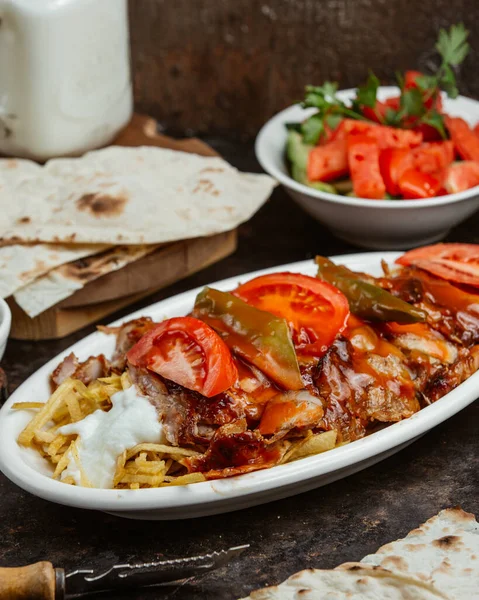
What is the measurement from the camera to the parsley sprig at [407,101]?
4098 millimetres

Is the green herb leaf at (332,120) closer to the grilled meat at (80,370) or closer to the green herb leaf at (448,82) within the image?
the green herb leaf at (448,82)

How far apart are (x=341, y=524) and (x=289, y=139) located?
2.27 m

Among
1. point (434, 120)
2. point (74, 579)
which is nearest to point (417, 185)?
point (434, 120)

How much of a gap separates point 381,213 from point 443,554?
1.84 meters

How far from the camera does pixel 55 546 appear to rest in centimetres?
251

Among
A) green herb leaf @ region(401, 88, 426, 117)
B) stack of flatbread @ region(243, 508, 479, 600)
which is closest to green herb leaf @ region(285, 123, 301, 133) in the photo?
green herb leaf @ region(401, 88, 426, 117)

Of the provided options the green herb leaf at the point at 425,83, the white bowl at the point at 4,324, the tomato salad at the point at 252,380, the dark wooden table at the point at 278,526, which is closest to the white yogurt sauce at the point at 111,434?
the tomato salad at the point at 252,380

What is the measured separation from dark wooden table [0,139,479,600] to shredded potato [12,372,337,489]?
200 mm

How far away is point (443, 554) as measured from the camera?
2.33 m

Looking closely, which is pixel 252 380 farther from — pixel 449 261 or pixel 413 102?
pixel 413 102

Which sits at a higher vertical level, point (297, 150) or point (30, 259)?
point (297, 150)

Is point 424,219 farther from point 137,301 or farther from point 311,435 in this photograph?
point 311,435

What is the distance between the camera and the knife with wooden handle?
2.06 m

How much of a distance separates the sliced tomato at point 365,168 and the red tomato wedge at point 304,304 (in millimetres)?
1219
